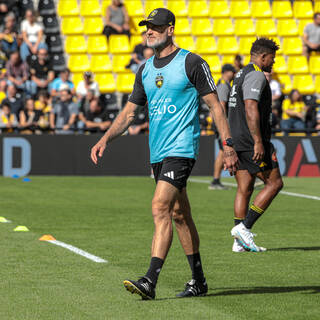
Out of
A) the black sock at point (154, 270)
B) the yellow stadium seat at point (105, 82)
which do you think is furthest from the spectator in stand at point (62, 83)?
the black sock at point (154, 270)

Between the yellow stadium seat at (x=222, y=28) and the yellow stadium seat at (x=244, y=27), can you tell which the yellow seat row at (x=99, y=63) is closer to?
the yellow stadium seat at (x=222, y=28)

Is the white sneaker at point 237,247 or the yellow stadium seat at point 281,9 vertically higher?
the yellow stadium seat at point 281,9

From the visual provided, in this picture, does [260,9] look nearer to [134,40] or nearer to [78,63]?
[134,40]

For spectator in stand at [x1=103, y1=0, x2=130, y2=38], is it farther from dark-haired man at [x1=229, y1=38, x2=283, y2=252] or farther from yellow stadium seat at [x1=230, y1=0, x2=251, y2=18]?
dark-haired man at [x1=229, y1=38, x2=283, y2=252]

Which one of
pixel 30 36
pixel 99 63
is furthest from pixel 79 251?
pixel 99 63

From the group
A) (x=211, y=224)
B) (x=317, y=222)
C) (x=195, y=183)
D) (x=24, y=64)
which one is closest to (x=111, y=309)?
(x=211, y=224)

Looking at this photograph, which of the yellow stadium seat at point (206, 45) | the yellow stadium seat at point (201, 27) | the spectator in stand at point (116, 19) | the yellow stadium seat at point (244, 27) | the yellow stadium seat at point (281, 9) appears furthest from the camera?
the yellow stadium seat at point (281, 9)

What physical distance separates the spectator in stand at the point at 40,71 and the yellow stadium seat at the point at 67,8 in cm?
216

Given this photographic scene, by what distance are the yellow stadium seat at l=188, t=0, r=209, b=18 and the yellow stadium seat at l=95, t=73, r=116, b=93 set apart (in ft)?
11.6

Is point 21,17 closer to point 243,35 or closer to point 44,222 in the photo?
point 243,35

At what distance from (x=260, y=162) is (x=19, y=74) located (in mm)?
13470

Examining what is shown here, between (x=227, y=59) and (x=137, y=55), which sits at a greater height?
(x=137, y=55)

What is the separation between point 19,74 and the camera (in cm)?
2200

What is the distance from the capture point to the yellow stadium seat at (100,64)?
24.1 metres
